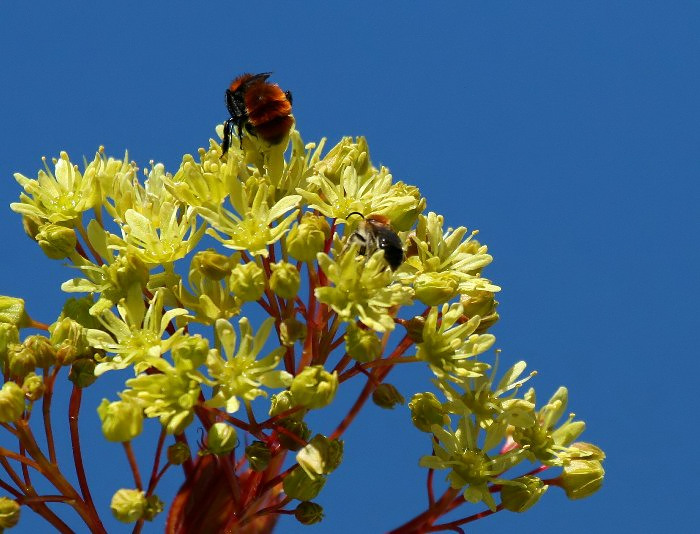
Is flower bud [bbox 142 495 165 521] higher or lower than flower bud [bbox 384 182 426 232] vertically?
lower

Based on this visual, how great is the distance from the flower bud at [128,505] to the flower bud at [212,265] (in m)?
0.52

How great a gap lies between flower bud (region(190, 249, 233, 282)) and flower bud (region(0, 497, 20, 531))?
2.20 ft

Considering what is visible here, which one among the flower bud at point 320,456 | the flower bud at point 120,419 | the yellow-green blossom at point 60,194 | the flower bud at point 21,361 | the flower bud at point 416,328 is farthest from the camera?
the yellow-green blossom at point 60,194

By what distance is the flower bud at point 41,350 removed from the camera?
2398 mm

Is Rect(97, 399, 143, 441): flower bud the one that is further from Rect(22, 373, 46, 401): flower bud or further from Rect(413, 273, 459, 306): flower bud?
Rect(413, 273, 459, 306): flower bud

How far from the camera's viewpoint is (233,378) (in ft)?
7.43

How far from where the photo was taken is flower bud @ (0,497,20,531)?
229 cm

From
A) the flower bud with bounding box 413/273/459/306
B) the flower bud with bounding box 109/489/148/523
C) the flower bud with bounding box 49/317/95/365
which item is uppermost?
the flower bud with bounding box 413/273/459/306

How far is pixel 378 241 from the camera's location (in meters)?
2.43

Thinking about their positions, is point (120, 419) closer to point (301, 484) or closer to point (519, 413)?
point (301, 484)

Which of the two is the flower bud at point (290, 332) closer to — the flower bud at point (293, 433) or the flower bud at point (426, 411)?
the flower bud at point (293, 433)

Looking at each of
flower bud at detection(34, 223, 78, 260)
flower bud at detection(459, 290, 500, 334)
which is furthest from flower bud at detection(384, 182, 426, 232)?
flower bud at detection(34, 223, 78, 260)

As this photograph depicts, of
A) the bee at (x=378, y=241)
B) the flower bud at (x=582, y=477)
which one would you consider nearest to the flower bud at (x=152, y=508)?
the bee at (x=378, y=241)

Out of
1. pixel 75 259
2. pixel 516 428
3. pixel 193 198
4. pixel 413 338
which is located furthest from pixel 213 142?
pixel 516 428
